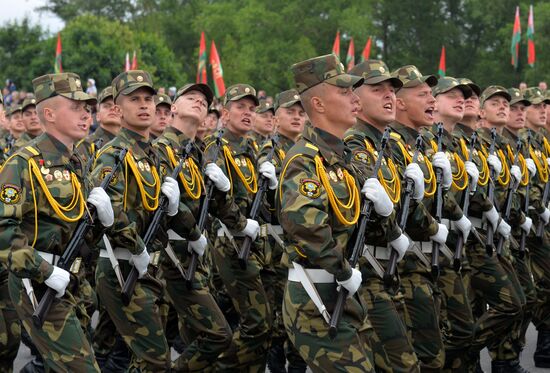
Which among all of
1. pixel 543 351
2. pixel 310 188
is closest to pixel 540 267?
pixel 543 351

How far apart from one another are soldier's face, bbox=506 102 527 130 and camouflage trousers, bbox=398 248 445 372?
3568mm

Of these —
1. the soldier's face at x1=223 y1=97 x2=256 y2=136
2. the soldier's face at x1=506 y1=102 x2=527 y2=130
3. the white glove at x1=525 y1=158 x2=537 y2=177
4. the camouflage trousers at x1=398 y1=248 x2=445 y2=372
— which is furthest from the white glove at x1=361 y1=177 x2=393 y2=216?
the soldier's face at x1=506 y1=102 x2=527 y2=130

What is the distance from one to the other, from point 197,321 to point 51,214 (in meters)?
1.65

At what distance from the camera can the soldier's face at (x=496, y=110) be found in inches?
377

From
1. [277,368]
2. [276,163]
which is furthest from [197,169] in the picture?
[277,368]

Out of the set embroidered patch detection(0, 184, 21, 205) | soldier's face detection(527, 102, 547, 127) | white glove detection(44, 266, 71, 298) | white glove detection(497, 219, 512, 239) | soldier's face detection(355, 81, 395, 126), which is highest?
soldier's face detection(355, 81, 395, 126)

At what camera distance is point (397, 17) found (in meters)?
51.5

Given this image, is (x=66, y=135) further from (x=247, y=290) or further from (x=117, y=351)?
(x=117, y=351)

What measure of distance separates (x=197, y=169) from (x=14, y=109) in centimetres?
631

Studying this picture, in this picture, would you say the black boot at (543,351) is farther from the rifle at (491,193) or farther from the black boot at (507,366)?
the rifle at (491,193)

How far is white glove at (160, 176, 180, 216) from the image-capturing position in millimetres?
7137

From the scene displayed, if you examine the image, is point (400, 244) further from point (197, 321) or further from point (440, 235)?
point (197, 321)

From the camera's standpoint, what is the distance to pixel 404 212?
6738 mm

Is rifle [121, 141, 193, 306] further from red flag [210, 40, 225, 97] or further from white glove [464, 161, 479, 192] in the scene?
red flag [210, 40, 225, 97]
